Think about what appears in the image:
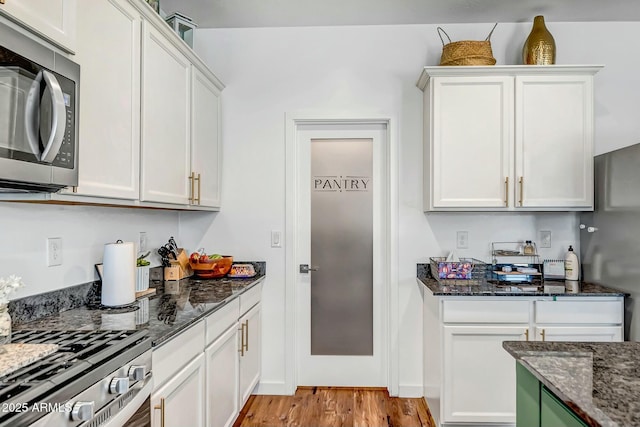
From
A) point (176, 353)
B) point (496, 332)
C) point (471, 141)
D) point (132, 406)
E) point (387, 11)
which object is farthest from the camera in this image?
point (387, 11)

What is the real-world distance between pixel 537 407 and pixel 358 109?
2306mm

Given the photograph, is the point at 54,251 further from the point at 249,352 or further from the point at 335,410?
the point at 335,410

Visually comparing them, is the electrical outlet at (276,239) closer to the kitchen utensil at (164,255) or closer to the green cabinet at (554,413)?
the kitchen utensil at (164,255)

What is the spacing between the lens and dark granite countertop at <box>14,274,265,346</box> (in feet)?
4.90

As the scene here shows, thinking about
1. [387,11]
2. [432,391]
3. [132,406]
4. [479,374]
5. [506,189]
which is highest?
[387,11]

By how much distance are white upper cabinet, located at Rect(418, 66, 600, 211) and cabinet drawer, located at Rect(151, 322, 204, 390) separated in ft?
5.56

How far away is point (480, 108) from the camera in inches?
103

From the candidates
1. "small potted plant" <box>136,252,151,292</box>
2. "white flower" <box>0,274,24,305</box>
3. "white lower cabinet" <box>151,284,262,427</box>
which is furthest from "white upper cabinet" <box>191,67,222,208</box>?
"white flower" <box>0,274,24,305</box>

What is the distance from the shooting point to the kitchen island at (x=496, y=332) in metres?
2.33

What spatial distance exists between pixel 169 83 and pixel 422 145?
177 centimetres

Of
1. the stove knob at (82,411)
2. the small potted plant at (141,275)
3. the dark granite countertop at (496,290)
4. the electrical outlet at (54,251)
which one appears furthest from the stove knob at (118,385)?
the dark granite countertop at (496,290)

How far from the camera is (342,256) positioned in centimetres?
304

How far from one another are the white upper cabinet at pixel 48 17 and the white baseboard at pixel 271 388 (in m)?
2.48

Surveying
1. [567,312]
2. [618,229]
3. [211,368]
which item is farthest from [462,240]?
[211,368]
